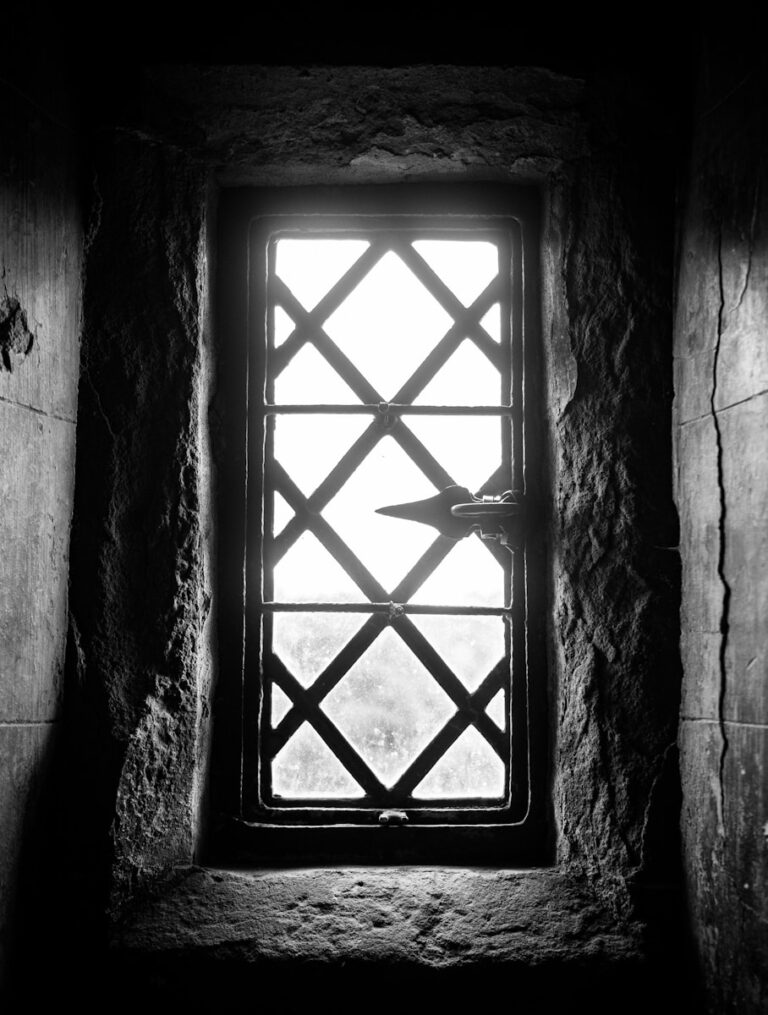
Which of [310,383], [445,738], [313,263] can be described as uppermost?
[313,263]

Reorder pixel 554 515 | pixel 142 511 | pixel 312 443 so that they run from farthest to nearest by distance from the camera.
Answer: pixel 312 443 < pixel 554 515 < pixel 142 511

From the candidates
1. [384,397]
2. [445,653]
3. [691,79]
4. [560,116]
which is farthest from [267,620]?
[691,79]

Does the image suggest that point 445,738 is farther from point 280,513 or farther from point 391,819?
point 280,513

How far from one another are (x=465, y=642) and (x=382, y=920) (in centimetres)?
55

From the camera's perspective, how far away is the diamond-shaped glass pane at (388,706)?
1.80m

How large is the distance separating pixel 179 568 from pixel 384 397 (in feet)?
1.84

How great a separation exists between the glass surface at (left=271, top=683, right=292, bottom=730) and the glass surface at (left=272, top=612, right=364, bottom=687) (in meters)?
0.05

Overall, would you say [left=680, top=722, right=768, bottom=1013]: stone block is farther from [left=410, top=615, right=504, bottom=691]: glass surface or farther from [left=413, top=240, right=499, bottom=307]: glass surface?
[left=413, top=240, right=499, bottom=307]: glass surface

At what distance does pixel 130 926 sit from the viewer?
1527 mm

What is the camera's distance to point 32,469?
4.99ft

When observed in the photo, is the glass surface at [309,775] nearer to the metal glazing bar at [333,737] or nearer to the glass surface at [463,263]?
the metal glazing bar at [333,737]

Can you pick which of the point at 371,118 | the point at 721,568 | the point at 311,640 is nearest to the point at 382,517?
the point at 311,640

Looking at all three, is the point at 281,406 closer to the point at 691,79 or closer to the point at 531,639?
the point at 531,639

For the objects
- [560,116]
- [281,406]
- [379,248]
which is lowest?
[281,406]
